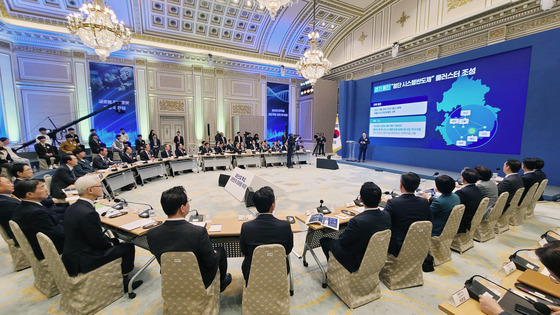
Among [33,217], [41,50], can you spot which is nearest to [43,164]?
[41,50]

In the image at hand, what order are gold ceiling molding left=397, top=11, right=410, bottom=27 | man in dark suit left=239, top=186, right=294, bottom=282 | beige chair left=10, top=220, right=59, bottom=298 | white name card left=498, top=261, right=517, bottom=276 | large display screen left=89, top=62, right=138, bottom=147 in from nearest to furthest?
1. white name card left=498, top=261, right=517, bottom=276
2. man in dark suit left=239, top=186, right=294, bottom=282
3. beige chair left=10, top=220, right=59, bottom=298
4. gold ceiling molding left=397, top=11, right=410, bottom=27
5. large display screen left=89, top=62, right=138, bottom=147

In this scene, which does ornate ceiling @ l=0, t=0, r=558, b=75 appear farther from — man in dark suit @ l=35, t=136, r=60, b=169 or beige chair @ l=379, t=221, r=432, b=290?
beige chair @ l=379, t=221, r=432, b=290

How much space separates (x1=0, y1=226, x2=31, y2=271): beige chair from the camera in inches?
101

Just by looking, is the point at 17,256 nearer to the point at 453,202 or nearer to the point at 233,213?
the point at 233,213

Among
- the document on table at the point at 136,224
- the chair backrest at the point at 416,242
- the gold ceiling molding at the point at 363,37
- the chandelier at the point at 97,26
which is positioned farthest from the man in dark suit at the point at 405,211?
the gold ceiling molding at the point at 363,37

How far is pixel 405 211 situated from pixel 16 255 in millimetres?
4429

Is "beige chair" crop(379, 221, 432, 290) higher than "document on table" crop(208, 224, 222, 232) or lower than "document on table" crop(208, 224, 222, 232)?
lower

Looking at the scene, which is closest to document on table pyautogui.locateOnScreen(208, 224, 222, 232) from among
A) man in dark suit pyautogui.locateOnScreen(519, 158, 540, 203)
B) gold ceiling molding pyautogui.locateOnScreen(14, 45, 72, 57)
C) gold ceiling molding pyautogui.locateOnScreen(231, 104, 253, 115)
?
man in dark suit pyautogui.locateOnScreen(519, 158, 540, 203)

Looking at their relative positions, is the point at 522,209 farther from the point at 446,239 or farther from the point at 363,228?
the point at 363,228

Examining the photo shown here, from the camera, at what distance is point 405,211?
221cm

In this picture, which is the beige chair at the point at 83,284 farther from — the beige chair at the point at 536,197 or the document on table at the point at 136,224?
the beige chair at the point at 536,197

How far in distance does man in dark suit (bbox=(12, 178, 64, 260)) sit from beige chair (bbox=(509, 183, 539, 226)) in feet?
20.9

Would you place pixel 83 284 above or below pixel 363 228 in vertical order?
below

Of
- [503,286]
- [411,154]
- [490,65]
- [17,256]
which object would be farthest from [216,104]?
[503,286]
